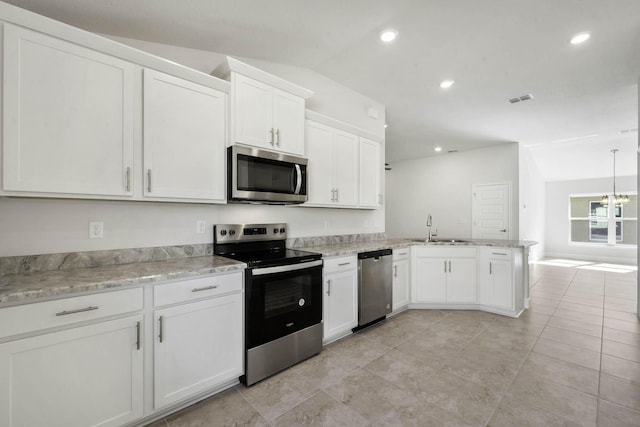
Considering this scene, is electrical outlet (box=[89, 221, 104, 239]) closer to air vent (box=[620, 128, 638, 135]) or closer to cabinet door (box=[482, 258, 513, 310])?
cabinet door (box=[482, 258, 513, 310])

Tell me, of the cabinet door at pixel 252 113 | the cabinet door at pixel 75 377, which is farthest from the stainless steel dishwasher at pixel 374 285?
the cabinet door at pixel 75 377

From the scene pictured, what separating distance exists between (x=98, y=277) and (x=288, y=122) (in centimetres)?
185

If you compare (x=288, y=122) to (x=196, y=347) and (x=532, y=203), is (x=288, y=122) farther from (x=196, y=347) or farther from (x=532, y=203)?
(x=532, y=203)

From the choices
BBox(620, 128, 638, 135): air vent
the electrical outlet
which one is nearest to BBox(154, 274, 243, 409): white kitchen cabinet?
the electrical outlet

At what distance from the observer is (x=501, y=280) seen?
11.6 feet

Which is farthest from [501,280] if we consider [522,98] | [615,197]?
[615,197]

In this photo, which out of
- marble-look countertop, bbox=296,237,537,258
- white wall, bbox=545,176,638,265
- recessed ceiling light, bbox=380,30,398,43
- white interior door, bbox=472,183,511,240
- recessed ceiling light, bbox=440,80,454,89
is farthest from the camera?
white wall, bbox=545,176,638,265

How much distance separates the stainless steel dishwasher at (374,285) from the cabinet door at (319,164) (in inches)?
30.3

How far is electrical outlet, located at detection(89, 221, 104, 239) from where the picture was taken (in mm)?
1876

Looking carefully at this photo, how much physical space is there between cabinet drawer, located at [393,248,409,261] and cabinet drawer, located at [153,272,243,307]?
83.0 inches

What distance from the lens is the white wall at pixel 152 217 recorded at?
1.69 metres

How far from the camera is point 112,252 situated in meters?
1.93

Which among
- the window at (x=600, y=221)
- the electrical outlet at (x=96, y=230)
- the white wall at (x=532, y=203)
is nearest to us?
the electrical outlet at (x=96, y=230)

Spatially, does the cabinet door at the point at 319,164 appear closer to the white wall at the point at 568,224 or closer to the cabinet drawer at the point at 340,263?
the cabinet drawer at the point at 340,263
